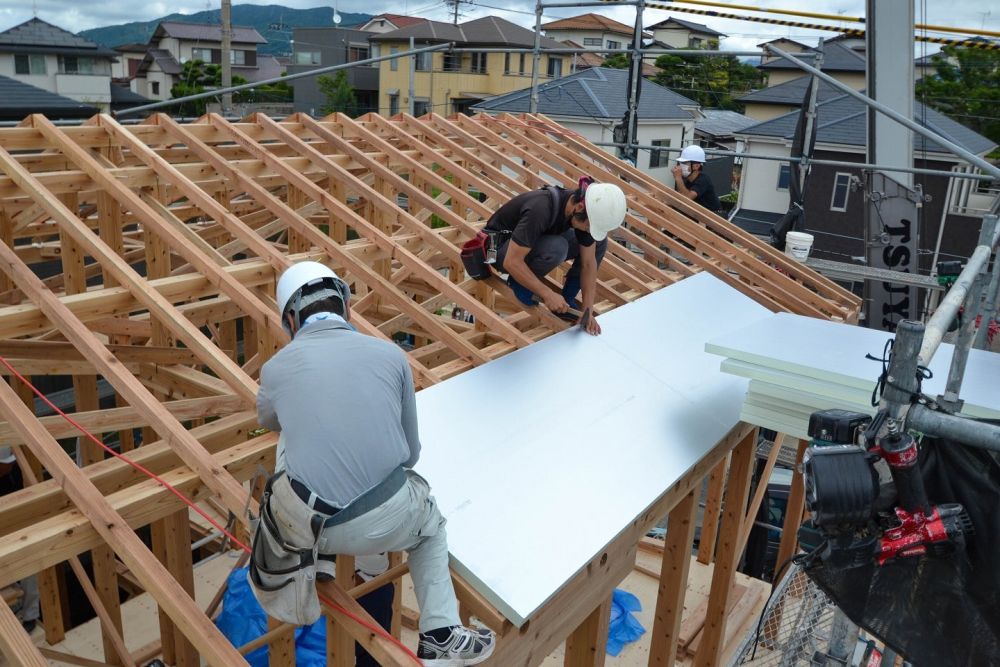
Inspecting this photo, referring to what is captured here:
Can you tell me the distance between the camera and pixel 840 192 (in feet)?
69.6

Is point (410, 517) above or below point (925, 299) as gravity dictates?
above

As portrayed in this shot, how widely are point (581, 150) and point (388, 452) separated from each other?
6.59m

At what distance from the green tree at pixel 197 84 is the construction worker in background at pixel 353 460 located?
31.8 m

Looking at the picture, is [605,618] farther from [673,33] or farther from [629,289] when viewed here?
[673,33]

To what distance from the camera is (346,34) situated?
144 feet

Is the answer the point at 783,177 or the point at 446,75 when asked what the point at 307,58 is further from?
the point at 783,177

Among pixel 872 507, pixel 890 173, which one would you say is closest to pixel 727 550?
pixel 872 507

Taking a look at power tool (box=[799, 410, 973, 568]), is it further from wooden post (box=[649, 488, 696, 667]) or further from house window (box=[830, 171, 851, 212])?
house window (box=[830, 171, 851, 212])

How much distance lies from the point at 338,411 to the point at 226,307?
400cm

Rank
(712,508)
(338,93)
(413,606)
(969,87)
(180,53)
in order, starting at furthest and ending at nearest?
(180,53)
(338,93)
(969,87)
(413,606)
(712,508)

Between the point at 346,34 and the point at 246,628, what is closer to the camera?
the point at 246,628

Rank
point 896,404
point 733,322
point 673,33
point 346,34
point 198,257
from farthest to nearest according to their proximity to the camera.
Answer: point 673,33 → point 346,34 → point 733,322 → point 198,257 → point 896,404

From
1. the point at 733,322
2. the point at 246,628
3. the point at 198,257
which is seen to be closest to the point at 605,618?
the point at 246,628

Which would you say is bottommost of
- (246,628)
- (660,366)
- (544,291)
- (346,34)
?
(246,628)
